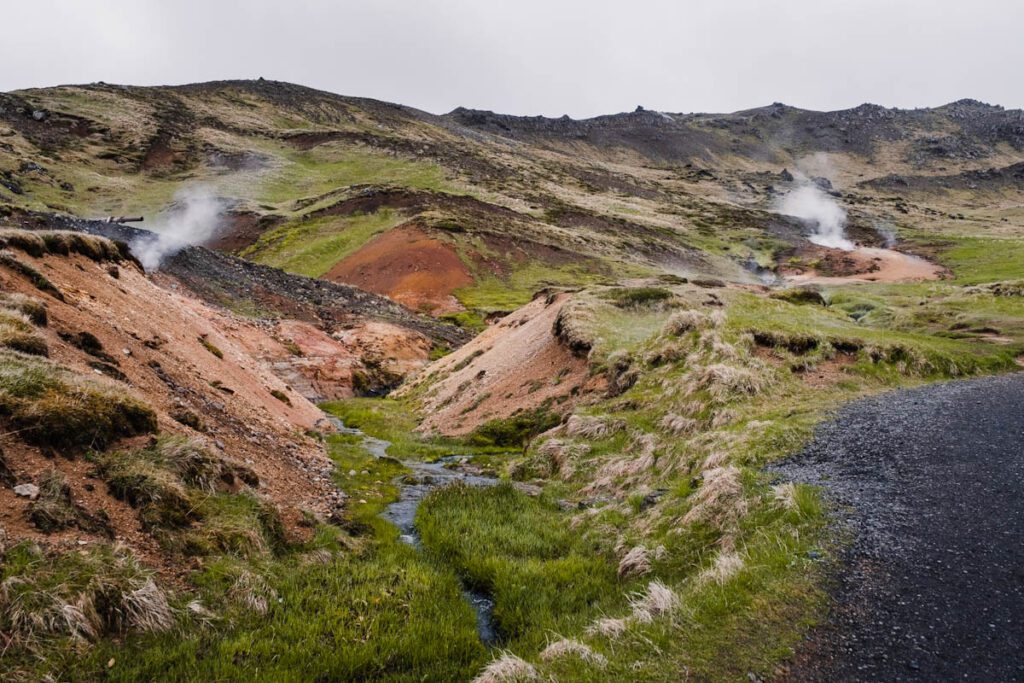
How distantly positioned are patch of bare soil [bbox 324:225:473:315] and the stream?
49717mm

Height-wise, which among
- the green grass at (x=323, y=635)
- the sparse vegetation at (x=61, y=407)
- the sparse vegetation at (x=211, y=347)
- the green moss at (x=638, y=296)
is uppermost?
the green moss at (x=638, y=296)

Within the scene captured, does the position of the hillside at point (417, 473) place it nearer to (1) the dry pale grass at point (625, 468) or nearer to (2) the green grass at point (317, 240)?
(1) the dry pale grass at point (625, 468)

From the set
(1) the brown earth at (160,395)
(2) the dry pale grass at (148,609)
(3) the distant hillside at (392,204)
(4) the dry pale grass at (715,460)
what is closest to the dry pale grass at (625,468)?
(4) the dry pale grass at (715,460)

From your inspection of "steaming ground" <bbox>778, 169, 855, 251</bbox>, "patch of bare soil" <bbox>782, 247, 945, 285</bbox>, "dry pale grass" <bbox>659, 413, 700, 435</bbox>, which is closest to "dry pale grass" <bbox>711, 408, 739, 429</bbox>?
"dry pale grass" <bbox>659, 413, 700, 435</bbox>

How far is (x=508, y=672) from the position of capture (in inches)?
295

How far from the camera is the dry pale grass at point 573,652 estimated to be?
7434 mm

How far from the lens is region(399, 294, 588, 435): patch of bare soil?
1030 inches

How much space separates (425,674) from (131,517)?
19.2 ft

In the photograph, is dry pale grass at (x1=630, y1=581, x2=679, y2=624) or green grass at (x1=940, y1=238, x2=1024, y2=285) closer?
dry pale grass at (x1=630, y1=581, x2=679, y2=624)

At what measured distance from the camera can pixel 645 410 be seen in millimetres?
19750

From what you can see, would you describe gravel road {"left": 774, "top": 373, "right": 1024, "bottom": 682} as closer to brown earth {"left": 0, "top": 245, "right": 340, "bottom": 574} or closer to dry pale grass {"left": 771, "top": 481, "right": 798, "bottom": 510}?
dry pale grass {"left": 771, "top": 481, "right": 798, "bottom": 510}

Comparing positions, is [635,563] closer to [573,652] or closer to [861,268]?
[573,652]

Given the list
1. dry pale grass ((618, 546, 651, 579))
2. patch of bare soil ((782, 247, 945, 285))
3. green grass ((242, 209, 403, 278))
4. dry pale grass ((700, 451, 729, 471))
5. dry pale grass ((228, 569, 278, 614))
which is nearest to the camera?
dry pale grass ((228, 569, 278, 614))

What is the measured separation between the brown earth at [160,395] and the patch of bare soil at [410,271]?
156 ft
